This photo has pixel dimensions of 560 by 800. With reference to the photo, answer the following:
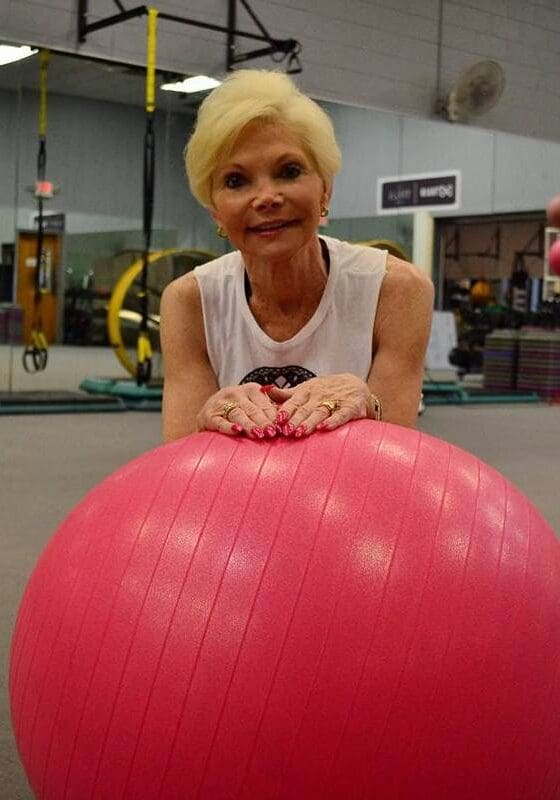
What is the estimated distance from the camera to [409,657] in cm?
120

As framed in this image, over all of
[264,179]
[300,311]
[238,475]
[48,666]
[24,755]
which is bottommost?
[24,755]

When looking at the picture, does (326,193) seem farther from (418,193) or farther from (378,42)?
(418,193)

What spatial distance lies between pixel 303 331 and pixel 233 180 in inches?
14.2

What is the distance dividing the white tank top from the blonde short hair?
27 cm

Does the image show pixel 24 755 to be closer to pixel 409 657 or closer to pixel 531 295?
pixel 409 657

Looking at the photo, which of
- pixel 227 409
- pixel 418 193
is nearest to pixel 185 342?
pixel 227 409

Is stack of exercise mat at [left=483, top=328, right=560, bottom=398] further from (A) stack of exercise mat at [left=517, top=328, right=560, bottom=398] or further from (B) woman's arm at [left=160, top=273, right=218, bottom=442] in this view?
(B) woman's arm at [left=160, top=273, right=218, bottom=442]

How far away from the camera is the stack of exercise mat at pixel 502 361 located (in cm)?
1051

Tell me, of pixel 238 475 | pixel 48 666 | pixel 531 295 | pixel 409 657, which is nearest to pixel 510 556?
pixel 409 657

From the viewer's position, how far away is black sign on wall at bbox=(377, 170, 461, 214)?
11320mm

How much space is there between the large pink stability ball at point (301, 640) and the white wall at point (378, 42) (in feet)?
22.8

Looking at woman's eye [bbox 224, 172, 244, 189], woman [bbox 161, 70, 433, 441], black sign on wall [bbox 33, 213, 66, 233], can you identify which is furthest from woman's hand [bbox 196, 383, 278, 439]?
black sign on wall [bbox 33, 213, 66, 233]

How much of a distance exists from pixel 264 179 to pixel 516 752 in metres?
1.05

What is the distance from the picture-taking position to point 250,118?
5.79 ft
